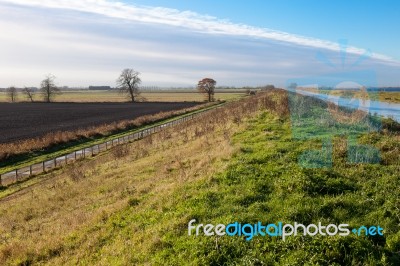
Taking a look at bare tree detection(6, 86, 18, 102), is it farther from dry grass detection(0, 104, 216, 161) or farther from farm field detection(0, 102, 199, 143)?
dry grass detection(0, 104, 216, 161)

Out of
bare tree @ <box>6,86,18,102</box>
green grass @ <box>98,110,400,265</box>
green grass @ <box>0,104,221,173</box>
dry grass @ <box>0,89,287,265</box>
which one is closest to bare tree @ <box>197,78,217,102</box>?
bare tree @ <box>6,86,18,102</box>

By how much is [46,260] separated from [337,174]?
9.25 meters

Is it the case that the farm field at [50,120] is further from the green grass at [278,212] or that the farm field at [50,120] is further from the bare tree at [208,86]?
the bare tree at [208,86]

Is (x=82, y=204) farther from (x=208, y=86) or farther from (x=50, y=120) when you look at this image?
(x=208, y=86)

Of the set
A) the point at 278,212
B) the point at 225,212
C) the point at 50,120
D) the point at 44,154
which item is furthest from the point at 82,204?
the point at 50,120

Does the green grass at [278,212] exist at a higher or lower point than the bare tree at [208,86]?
lower

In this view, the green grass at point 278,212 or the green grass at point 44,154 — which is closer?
the green grass at point 278,212

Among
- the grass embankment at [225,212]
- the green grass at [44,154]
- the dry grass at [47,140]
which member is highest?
the grass embankment at [225,212]

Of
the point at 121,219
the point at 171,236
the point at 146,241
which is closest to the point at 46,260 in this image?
the point at 121,219

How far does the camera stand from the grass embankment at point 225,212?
7988mm

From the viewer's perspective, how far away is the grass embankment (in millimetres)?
7988

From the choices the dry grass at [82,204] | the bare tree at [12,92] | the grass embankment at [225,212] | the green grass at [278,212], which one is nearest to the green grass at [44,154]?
the dry grass at [82,204]

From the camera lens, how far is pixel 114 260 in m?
8.98

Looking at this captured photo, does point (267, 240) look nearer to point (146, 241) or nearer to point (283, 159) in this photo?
point (146, 241)
